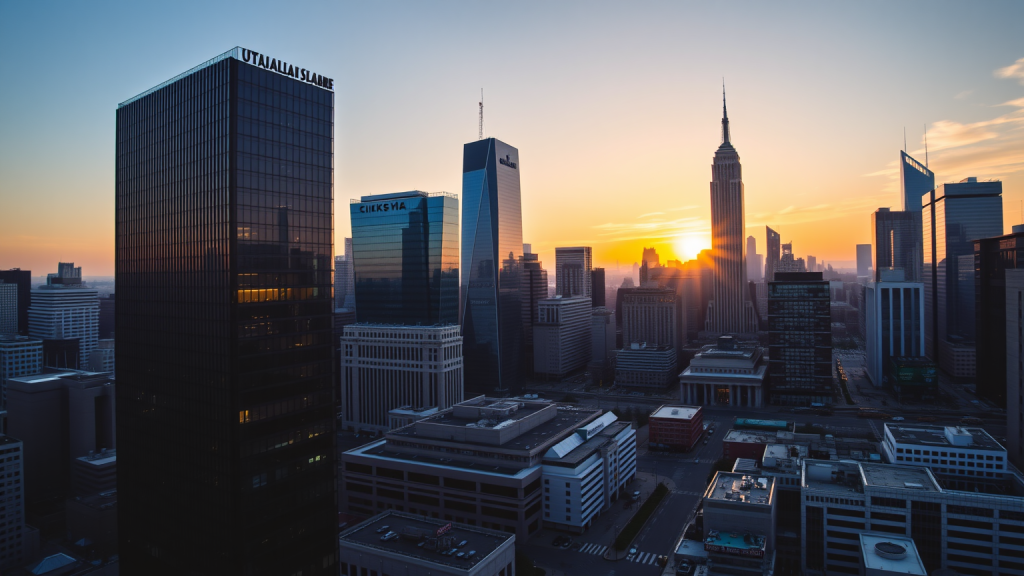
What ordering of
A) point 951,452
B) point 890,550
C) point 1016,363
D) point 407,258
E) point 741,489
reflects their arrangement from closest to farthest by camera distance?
1. point 890,550
2. point 741,489
3. point 1016,363
4. point 951,452
5. point 407,258

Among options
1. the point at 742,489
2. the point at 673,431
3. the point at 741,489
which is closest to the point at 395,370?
the point at 673,431

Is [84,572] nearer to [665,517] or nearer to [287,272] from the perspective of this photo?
[287,272]

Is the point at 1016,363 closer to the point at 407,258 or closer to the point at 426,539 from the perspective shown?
the point at 426,539

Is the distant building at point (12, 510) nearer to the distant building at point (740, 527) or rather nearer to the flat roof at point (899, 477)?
the distant building at point (740, 527)

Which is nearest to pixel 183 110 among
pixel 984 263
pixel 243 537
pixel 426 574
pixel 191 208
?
pixel 191 208

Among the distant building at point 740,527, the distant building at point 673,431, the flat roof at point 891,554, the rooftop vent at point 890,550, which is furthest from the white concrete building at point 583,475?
the rooftop vent at point 890,550

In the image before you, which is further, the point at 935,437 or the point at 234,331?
the point at 935,437
